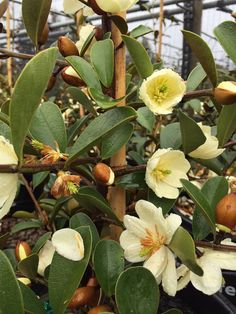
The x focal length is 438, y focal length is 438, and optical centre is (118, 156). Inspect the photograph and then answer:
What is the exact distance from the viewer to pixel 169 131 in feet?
2.39

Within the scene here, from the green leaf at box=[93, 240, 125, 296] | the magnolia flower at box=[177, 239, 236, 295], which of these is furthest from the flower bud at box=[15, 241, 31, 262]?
the magnolia flower at box=[177, 239, 236, 295]

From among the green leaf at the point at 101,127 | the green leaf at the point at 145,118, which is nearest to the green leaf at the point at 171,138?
the green leaf at the point at 145,118

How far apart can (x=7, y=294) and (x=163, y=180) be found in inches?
9.6

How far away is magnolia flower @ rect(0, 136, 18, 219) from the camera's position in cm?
48

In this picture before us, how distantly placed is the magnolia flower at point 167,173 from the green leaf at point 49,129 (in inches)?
5.2

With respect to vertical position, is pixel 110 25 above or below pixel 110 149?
above

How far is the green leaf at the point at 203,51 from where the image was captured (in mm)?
518

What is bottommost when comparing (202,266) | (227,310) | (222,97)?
(227,310)

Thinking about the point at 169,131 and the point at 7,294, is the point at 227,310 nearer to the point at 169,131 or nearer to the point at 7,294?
the point at 169,131

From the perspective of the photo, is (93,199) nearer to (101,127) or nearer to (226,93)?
(101,127)

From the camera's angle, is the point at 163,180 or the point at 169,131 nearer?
the point at 163,180

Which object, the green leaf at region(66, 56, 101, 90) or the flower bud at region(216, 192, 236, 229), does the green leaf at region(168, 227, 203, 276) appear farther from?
the green leaf at region(66, 56, 101, 90)

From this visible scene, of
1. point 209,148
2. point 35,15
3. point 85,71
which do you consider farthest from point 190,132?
point 35,15

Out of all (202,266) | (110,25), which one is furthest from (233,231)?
(110,25)
